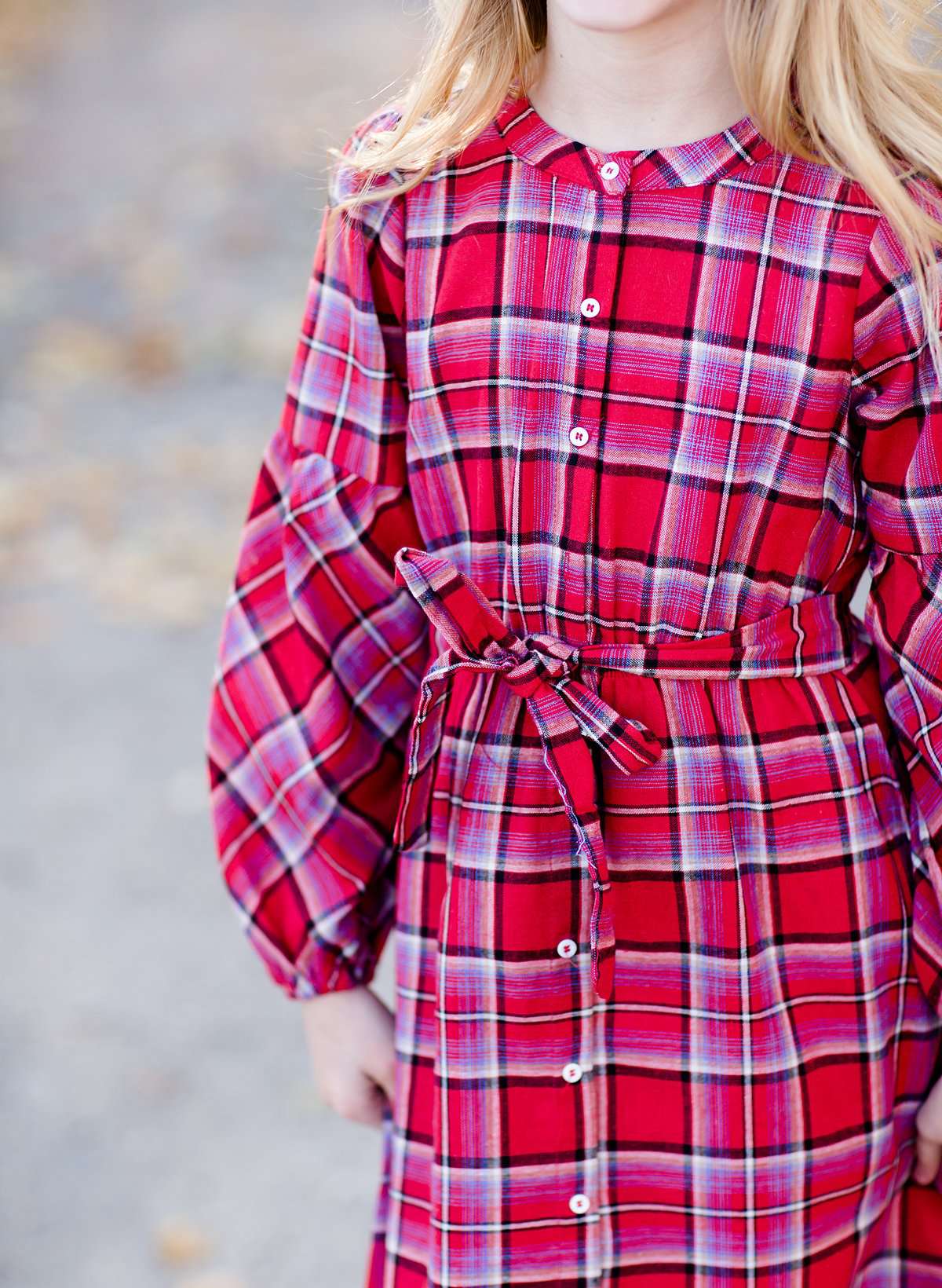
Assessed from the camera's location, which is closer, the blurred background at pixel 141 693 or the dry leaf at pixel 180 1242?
the dry leaf at pixel 180 1242

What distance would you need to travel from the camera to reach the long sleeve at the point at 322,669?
137cm

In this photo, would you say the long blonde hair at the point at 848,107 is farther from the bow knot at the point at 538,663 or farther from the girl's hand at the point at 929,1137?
the girl's hand at the point at 929,1137

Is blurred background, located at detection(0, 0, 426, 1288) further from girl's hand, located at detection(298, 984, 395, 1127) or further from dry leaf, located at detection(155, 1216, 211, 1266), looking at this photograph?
girl's hand, located at detection(298, 984, 395, 1127)

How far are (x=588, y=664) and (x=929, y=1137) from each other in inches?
20.9

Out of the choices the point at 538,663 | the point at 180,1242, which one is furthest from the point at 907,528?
the point at 180,1242

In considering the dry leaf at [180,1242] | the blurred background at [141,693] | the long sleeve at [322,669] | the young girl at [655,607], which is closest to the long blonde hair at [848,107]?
the young girl at [655,607]

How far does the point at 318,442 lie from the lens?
Answer: 4.54 feet

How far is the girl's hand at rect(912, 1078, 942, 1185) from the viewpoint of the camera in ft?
4.39

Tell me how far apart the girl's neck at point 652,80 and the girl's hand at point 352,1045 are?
824 mm

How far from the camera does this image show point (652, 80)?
1240mm

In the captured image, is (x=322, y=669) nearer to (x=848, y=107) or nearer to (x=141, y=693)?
(x=848, y=107)

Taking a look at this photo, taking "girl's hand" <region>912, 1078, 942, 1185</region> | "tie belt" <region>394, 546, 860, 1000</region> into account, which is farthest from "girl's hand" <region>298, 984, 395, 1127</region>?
"girl's hand" <region>912, 1078, 942, 1185</region>

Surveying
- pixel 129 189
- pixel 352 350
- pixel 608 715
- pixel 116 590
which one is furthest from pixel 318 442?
pixel 129 189

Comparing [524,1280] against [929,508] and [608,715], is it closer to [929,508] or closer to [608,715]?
[608,715]
